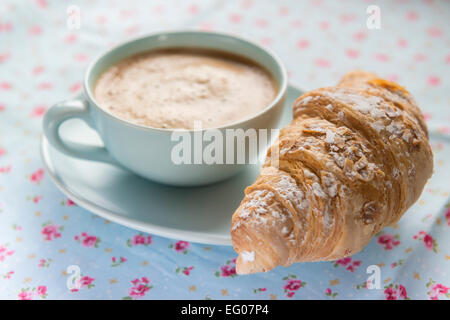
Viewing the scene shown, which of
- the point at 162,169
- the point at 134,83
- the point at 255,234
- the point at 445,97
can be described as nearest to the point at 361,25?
the point at 445,97

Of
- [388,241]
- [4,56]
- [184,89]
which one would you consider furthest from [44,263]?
[4,56]

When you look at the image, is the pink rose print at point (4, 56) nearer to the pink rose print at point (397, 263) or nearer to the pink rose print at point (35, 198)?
the pink rose print at point (35, 198)

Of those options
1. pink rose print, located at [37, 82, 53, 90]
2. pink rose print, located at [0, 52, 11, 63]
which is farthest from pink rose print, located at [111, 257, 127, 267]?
pink rose print, located at [0, 52, 11, 63]

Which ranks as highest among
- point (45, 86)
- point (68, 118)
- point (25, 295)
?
point (68, 118)

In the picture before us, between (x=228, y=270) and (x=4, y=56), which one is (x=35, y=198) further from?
(x=4, y=56)

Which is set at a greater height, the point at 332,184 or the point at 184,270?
the point at 332,184

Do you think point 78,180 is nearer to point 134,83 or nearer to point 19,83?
point 134,83

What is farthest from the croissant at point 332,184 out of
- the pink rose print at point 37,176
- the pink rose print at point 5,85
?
the pink rose print at point 5,85
